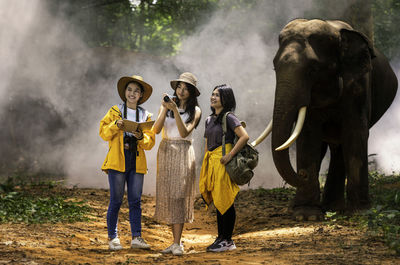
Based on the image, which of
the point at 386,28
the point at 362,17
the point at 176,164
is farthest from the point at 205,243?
the point at 386,28

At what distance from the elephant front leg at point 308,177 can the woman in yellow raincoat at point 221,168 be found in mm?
1932

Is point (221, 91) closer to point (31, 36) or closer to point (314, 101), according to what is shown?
point (314, 101)

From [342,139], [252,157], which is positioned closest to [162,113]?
[252,157]

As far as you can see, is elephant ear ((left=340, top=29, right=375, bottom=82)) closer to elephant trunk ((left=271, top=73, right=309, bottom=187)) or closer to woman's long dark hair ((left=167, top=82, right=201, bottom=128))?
elephant trunk ((left=271, top=73, right=309, bottom=187))

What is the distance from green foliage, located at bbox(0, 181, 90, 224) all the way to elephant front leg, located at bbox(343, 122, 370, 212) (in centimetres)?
370

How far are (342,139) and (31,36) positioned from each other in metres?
10.5

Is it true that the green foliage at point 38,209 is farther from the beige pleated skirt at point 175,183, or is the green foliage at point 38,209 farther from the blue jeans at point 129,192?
the beige pleated skirt at point 175,183

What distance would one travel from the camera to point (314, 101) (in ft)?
24.2

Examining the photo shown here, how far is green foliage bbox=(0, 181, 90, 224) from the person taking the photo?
699 centimetres

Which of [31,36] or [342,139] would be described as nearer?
[342,139]

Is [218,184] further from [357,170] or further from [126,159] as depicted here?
[357,170]

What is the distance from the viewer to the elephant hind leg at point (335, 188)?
8.30m

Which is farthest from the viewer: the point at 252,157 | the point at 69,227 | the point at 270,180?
the point at 270,180

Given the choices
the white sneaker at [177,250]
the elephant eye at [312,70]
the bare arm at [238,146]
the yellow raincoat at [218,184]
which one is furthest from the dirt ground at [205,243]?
the elephant eye at [312,70]
